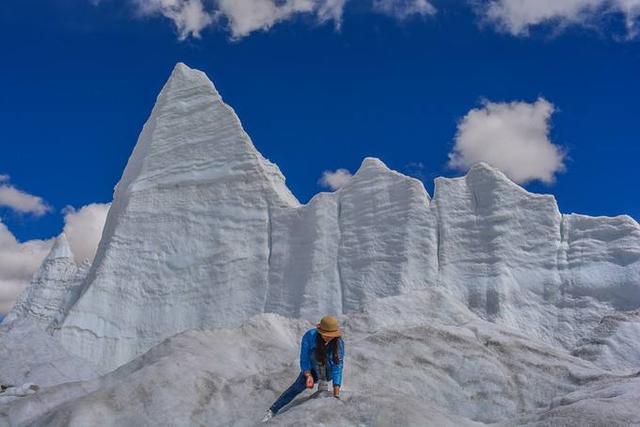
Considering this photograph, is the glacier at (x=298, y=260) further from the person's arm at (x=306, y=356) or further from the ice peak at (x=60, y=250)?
the person's arm at (x=306, y=356)

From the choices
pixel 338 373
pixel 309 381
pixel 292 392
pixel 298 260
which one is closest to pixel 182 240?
pixel 298 260

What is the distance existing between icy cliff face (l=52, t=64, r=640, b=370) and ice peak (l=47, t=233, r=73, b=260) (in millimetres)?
8357

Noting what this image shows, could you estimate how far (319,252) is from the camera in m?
26.3

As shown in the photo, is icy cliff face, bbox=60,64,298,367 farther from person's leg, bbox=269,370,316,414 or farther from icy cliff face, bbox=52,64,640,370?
person's leg, bbox=269,370,316,414

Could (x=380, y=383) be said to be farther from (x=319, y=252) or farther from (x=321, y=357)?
(x=319, y=252)

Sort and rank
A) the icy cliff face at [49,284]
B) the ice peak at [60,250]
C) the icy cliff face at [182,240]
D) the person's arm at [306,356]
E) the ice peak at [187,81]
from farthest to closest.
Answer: the ice peak at [60,250], the icy cliff face at [49,284], the ice peak at [187,81], the icy cliff face at [182,240], the person's arm at [306,356]

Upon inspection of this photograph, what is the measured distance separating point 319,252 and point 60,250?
16923 millimetres

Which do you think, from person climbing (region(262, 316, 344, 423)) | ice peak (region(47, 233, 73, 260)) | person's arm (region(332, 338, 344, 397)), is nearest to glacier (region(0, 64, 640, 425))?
ice peak (region(47, 233, 73, 260))

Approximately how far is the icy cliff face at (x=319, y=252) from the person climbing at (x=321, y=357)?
16.2 meters

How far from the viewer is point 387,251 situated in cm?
2558

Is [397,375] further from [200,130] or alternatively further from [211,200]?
[200,130]

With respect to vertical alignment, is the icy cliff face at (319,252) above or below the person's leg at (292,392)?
above

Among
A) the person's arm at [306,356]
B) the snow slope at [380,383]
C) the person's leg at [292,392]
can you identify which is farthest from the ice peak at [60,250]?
the person's arm at [306,356]

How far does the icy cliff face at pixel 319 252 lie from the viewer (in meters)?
24.0
